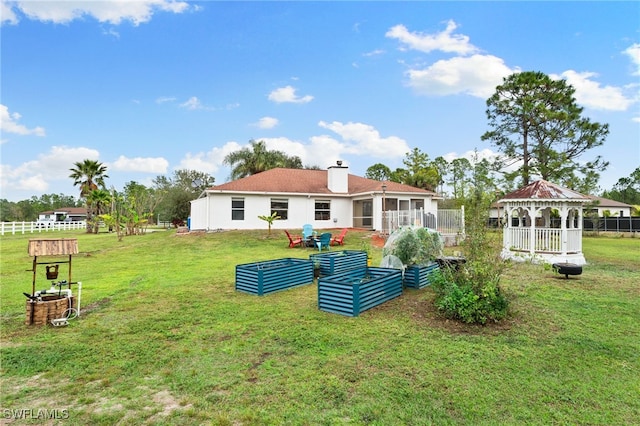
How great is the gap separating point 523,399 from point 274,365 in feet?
8.60

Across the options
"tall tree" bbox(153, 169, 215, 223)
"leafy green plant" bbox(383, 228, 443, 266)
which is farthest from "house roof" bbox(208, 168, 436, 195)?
"tall tree" bbox(153, 169, 215, 223)

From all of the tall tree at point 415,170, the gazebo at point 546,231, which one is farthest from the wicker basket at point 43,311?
the tall tree at point 415,170

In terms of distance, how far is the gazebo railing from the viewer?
1255 cm

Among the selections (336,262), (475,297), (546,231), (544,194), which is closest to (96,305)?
(336,262)

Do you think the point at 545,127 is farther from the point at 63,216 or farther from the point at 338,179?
the point at 63,216

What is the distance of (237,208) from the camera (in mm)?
22453

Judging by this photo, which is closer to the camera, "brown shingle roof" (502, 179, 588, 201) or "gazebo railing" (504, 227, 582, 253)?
"brown shingle roof" (502, 179, 588, 201)

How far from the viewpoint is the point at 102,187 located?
37688mm

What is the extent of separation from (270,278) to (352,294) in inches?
98.3

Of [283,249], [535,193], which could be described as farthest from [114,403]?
[535,193]

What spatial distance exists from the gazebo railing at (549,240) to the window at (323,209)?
13656mm

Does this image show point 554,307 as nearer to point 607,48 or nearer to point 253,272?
point 253,272

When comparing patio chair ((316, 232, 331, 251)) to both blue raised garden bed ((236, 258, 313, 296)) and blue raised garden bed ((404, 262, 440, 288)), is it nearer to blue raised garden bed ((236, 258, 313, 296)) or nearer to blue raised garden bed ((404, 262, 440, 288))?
blue raised garden bed ((236, 258, 313, 296))

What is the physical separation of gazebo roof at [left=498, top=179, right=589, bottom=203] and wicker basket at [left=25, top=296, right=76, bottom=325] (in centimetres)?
1433
